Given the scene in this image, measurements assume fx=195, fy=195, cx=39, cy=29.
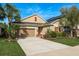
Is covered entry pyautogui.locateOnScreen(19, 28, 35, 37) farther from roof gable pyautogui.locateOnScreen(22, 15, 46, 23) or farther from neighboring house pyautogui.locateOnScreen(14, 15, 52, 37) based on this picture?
A: roof gable pyautogui.locateOnScreen(22, 15, 46, 23)

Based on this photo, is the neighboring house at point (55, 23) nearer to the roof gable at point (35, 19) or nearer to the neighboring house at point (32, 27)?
the neighboring house at point (32, 27)

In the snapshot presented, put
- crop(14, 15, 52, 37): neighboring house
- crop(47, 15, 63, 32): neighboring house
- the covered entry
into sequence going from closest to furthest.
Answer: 1. the covered entry
2. crop(14, 15, 52, 37): neighboring house
3. crop(47, 15, 63, 32): neighboring house

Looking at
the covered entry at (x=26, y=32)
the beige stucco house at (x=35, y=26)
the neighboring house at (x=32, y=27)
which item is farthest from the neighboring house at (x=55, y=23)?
the covered entry at (x=26, y=32)

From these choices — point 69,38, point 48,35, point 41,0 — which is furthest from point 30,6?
point 69,38

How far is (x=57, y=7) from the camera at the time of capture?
16.0 meters

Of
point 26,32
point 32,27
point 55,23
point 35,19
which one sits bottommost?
point 26,32

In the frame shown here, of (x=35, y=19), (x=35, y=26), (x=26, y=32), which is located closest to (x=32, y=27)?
(x=35, y=26)

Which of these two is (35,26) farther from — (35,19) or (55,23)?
(55,23)

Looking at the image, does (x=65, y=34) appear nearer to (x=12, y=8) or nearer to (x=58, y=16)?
(x=58, y=16)

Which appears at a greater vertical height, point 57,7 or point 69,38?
point 57,7

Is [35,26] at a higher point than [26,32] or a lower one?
higher

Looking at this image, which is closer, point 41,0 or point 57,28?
point 41,0

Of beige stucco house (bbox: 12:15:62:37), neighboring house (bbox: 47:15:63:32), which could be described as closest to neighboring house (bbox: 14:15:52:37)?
beige stucco house (bbox: 12:15:62:37)

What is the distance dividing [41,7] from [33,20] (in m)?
1.72
